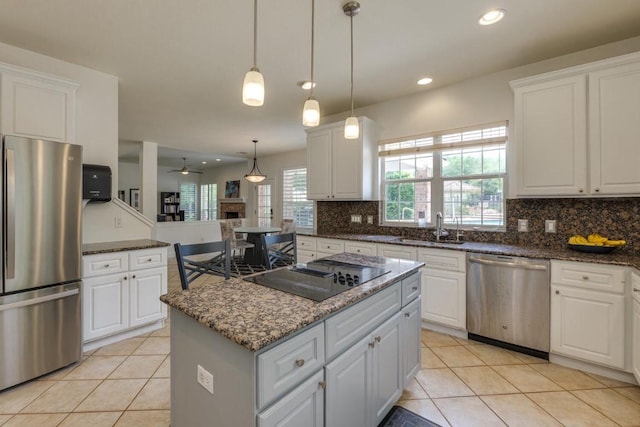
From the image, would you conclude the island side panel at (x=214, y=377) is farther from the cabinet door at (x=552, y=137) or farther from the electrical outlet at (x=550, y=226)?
the electrical outlet at (x=550, y=226)

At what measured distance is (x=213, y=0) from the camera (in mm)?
2010

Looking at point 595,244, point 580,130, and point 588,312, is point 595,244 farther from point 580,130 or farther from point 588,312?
point 580,130

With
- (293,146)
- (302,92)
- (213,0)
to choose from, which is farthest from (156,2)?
(293,146)

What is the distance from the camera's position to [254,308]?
4.07 feet

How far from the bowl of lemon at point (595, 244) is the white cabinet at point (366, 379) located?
1.87 m

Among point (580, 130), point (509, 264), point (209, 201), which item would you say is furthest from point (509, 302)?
point (209, 201)

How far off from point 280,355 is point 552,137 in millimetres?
2900

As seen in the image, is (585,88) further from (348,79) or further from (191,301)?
(191,301)

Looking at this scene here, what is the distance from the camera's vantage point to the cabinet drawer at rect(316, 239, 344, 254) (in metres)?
3.63

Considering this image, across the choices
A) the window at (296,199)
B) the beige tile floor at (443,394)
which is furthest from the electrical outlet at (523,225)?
the window at (296,199)

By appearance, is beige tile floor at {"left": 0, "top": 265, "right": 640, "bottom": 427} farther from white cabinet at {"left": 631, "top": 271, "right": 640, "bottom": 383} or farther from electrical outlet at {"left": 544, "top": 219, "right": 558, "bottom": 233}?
electrical outlet at {"left": 544, "top": 219, "right": 558, "bottom": 233}

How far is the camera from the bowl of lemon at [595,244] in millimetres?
2393

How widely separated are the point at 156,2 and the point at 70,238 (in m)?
1.85

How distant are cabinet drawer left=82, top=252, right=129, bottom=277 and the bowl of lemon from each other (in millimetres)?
4012
